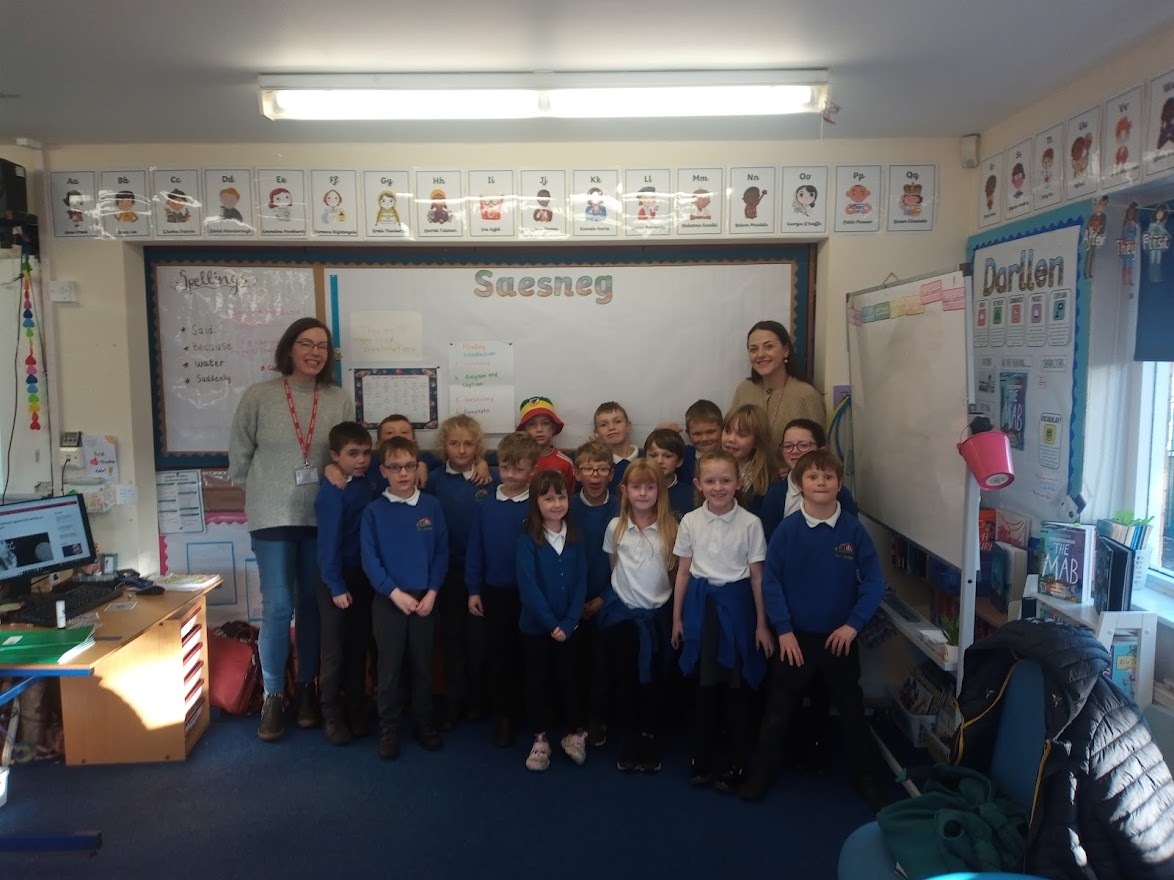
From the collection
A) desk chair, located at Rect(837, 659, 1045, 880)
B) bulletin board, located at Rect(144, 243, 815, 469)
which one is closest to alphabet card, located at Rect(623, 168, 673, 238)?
bulletin board, located at Rect(144, 243, 815, 469)

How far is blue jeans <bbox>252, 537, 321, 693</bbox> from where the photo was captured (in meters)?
3.03

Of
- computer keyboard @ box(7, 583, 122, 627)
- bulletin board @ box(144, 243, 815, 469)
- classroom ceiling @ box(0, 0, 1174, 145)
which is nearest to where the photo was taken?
classroom ceiling @ box(0, 0, 1174, 145)

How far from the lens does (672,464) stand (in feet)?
9.73

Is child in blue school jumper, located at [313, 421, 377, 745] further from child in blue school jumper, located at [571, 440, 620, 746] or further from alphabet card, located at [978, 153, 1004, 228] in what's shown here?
alphabet card, located at [978, 153, 1004, 228]

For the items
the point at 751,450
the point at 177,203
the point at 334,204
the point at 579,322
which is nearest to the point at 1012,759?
the point at 751,450

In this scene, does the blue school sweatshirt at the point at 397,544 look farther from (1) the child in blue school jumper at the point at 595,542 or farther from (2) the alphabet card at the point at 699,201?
(2) the alphabet card at the point at 699,201

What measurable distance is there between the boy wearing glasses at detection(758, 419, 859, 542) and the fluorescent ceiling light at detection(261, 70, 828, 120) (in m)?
1.11

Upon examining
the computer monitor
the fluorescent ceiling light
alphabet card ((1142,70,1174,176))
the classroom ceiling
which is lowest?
the computer monitor

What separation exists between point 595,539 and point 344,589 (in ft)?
3.27

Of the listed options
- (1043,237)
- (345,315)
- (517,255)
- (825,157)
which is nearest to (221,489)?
(345,315)

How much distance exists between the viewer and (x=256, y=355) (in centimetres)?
341

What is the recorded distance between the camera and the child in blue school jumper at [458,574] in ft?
10.00

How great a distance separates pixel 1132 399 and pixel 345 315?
310 cm

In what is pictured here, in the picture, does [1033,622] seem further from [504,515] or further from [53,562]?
[53,562]
